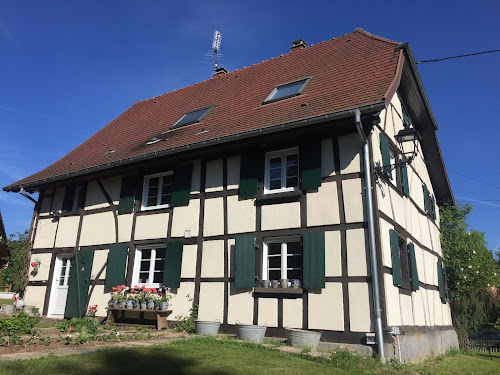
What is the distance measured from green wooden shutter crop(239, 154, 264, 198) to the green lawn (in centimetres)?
325

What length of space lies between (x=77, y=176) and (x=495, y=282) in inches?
561

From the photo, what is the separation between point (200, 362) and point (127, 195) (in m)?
6.66

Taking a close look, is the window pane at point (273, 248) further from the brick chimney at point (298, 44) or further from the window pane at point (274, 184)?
the brick chimney at point (298, 44)

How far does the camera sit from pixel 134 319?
9844mm

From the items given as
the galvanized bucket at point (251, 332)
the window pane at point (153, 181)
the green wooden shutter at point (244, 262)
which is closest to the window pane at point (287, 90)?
the window pane at point (153, 181)

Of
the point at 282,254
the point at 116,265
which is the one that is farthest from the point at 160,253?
the point at 282,254

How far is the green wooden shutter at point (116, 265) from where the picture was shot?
1038cm

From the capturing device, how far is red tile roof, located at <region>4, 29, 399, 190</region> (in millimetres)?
9086

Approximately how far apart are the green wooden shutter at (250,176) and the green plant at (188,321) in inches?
107

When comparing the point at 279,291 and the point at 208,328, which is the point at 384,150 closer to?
the point at 279,291

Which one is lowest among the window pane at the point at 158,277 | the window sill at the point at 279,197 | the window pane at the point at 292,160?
the window pane at the point at 158,277

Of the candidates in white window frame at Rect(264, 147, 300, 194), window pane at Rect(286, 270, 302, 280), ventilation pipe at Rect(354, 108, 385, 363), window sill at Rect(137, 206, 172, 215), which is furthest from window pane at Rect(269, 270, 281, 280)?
window sill at Rect(137, 206, 172, 215)

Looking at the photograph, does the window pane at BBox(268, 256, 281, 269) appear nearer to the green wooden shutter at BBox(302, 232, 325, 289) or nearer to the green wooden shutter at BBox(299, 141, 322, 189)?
the green wooden shutter at BBox(302, 232, 325, 289)

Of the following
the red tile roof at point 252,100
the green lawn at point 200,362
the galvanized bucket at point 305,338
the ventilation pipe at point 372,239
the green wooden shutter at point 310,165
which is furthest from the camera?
the red tile roof at point 252,100
